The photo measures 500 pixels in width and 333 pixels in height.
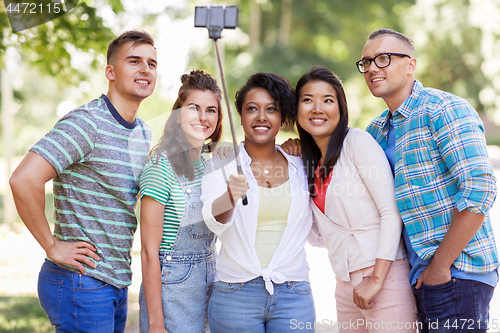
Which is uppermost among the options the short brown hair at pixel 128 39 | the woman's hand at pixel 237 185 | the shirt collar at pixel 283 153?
the short brown hair at pixel 128 39

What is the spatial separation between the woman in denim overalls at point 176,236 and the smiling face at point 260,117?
28 cm

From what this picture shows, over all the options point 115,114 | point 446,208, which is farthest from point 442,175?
point 115,114

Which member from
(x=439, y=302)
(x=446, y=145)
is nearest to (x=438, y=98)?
(x=446, y=145)

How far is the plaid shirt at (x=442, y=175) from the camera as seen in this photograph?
7.25ft

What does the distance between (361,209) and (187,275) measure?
1075mm

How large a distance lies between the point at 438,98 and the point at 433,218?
67cm

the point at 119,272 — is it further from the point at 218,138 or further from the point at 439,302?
the point at 439,302

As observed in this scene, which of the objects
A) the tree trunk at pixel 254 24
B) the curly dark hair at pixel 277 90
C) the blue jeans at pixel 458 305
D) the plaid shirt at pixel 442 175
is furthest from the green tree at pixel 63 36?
the tree trunk at pixel 254 24

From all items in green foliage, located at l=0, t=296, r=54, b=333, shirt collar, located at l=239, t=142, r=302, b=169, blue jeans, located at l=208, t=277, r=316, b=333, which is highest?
shirt collar, located at l=239, t=142, r=302, b=169

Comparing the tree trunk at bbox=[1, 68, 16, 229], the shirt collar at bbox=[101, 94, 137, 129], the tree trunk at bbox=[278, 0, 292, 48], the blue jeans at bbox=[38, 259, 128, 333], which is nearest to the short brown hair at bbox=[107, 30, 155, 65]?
the shirt collar at bbox=[101, 94, 137, 129]

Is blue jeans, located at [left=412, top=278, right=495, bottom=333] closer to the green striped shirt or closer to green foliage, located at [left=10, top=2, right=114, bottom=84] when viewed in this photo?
the green striped shirt

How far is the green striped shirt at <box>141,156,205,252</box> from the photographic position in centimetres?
244

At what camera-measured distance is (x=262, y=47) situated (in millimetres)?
20062

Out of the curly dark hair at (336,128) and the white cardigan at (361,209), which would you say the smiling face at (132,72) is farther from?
the white cardigan at (361,209)
